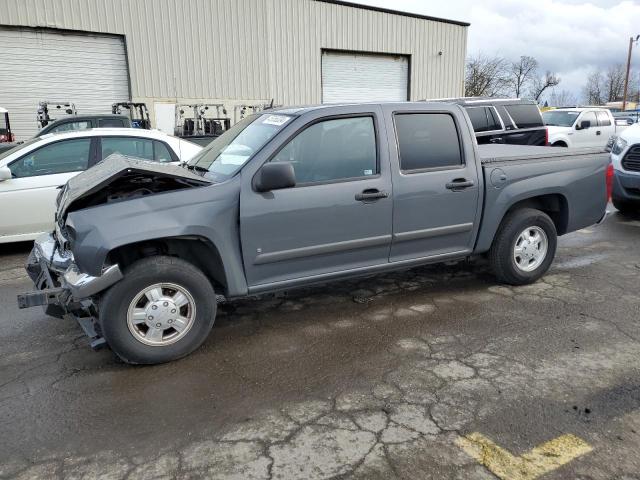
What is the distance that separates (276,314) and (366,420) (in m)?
1.83

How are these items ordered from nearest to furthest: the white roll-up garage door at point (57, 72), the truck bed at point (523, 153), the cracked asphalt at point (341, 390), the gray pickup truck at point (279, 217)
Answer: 1. the cracked asphalt at point (341, 390)
2. the gray pickup truck at point (279, 217)
3. the truck bed at point (523, 153)
4. the white roll-up garage door at point (57, 72)

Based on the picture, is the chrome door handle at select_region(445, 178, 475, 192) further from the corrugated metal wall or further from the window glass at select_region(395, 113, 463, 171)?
the corrugated metal wall

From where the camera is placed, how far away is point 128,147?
7.15m

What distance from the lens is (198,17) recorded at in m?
17.9

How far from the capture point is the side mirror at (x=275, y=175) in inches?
147

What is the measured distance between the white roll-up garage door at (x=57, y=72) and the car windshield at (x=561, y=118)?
1348 cm

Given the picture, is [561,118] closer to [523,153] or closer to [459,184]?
[523,153]

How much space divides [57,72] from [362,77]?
1157cm

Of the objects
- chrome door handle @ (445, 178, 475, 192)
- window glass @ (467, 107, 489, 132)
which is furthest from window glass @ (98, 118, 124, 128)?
chrome door handle @ (445, 178, 475, 192)

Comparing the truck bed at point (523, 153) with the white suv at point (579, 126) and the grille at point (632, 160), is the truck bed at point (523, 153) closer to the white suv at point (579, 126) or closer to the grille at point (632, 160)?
the grille at point (632, 160)

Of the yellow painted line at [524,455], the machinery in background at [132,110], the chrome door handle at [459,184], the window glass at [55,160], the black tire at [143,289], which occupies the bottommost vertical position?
the yellow painted line at [524,455]

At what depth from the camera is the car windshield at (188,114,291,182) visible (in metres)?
4.05

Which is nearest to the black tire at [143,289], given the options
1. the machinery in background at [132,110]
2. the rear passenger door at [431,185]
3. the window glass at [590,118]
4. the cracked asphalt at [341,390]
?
the cracked asphalt at [341,390]

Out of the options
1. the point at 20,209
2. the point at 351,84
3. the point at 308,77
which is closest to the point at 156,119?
the point at 308,77
